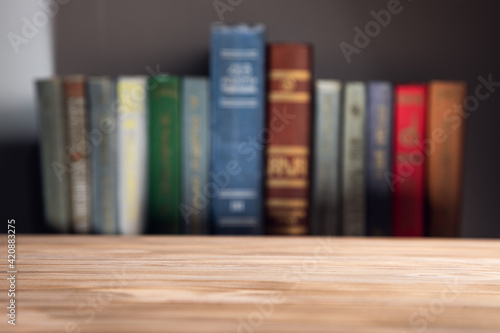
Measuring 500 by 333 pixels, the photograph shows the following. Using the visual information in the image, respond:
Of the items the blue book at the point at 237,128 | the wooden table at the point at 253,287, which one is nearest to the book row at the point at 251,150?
the blue book at the point at 237,128

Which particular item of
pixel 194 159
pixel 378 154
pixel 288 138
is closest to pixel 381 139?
pixel 378 154

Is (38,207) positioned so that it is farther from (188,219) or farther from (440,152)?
(440,152)

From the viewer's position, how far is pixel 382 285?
38 cm

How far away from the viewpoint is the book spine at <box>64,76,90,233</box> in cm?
68

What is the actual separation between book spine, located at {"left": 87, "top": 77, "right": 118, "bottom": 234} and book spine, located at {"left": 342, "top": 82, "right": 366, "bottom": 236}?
0.31 metres

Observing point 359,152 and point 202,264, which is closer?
point 202,264

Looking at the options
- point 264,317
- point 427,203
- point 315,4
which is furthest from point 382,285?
point 315,4

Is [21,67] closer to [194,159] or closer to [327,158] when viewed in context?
[194,159]

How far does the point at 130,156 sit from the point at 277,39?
1.08 ft

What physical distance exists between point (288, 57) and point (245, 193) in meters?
0.19

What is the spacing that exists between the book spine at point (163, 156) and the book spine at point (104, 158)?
5 centimetres

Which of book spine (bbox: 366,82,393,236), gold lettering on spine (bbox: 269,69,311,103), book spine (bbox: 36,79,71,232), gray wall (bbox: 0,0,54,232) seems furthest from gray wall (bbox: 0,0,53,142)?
book spine (bbox: 366,82,393,236)

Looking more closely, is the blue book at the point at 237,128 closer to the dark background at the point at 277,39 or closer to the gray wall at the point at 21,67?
the dark background at the point at 277,39

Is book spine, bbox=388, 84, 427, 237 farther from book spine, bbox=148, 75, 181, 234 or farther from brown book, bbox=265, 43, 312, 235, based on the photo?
book spine, bbox=148, 75, 181, 234
